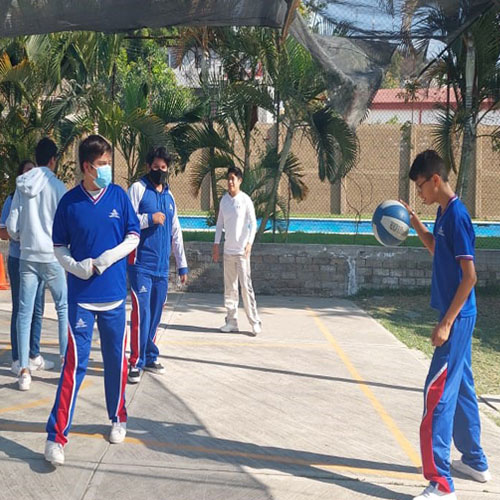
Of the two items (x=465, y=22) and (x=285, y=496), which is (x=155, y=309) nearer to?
(x=285, y=496)

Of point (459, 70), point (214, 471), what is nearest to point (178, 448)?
point (214, 471)

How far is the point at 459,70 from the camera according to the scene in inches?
510

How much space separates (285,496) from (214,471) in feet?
1.76

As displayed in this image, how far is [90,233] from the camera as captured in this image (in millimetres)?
5004

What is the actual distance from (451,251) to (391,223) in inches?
39.0

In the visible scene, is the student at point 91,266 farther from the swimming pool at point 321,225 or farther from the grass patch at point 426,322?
the swimming pool at point 321,225

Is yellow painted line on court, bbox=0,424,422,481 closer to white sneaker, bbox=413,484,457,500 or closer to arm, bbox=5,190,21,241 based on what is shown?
white sneaker, bbox=413,484,457,500

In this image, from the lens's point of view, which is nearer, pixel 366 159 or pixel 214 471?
pixel 214 471

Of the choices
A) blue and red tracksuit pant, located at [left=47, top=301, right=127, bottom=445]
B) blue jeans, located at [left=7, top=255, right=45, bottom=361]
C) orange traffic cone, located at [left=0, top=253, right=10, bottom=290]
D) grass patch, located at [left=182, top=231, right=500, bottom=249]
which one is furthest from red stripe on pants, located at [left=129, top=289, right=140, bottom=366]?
grass patch, located at [left=182, top=231, right=500, bottom=249]

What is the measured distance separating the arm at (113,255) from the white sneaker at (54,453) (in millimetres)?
1087

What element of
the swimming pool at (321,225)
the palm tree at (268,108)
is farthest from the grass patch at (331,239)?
the swimming pool at (321,225)

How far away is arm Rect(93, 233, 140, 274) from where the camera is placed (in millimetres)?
4941

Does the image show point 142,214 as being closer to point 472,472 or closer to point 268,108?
point 472,472

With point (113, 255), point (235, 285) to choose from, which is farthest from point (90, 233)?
point (235, 285)
